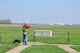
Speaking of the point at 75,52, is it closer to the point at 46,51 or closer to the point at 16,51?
the point at 46,51

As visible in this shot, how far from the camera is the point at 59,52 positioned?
19375 millimetres

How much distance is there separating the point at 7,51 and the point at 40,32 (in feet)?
67.0

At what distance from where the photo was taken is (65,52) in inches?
761

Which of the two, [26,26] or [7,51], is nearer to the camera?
[7,51]

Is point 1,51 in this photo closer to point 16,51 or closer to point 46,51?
point 16,51

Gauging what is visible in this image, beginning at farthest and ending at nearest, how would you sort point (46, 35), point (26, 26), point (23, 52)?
point (46, 35), point (26, 26), point (23, 52)

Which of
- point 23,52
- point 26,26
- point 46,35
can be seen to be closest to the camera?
point 23,52

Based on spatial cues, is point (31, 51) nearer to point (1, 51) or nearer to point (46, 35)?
point (1, 51)

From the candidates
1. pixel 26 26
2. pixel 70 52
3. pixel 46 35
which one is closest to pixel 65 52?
pixel 70 52

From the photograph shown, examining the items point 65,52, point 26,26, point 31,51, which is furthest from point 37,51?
point 26,26

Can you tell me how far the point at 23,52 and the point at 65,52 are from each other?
2.67 metres

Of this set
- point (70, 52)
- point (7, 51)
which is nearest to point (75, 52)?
point (70, 52)

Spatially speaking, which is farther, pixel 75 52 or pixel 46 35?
pixel 46 35

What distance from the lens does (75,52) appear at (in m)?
19.6
